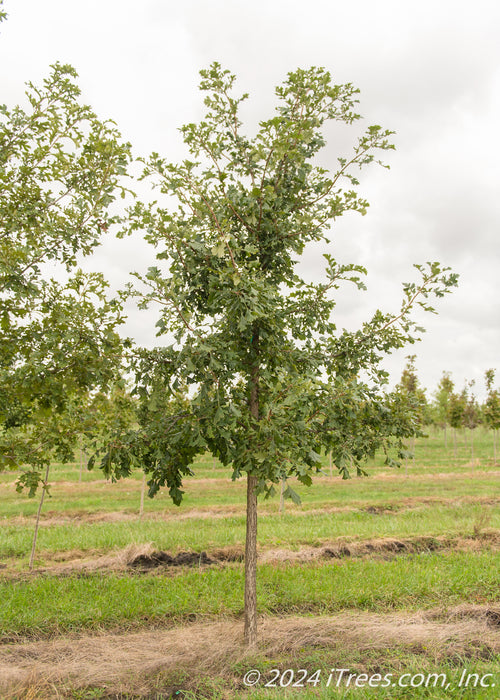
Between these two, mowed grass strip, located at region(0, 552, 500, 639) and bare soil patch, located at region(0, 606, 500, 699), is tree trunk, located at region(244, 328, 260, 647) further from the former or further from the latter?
mowed grass strip, located at region(0, 552, 500, 639)

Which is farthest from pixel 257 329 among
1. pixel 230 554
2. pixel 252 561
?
pixel 230 554

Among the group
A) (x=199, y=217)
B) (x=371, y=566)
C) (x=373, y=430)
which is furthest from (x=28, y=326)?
(x=371, y=566)

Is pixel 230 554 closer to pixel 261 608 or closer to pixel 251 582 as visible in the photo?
pixel 261 608

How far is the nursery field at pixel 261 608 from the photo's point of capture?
14.3 ft

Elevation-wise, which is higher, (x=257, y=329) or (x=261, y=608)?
(x=257, y=329)

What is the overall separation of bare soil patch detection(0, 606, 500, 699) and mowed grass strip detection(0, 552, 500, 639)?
1.43 feet

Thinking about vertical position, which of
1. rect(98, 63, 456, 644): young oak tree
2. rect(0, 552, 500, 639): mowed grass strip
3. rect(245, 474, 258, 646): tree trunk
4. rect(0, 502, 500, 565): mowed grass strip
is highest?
rect(98, 63, 456, 644): young oak tree

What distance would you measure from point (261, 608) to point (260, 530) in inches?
205

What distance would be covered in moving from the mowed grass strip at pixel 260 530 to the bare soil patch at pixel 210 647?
13.7 feet

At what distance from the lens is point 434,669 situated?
14.3 feet

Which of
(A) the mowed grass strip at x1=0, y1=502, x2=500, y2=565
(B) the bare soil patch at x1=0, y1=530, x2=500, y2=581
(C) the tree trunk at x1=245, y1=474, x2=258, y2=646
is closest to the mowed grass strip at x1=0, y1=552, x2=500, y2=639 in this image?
(B) the bare soil patch at x1=0, y1=530, x2=500, y2=581

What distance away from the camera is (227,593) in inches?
273

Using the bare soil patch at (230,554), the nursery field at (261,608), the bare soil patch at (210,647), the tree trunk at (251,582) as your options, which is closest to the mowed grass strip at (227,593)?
the nursery field at (261,608)

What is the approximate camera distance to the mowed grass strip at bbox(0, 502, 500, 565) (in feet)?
33.3
